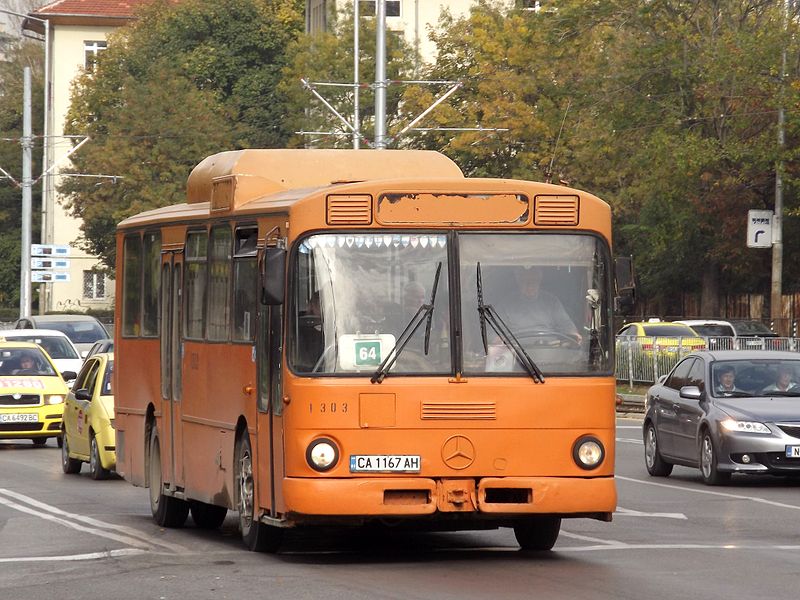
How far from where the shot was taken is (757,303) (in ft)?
207

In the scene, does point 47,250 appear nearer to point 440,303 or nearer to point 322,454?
point 440,303

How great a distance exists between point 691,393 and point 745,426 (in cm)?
90

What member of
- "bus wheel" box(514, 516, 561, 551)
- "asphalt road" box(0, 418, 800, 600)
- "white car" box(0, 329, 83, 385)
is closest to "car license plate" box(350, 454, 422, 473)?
"asphalt road" box(0, 418, 800, 600)

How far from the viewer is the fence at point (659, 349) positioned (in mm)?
42188

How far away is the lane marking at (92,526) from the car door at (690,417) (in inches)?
278

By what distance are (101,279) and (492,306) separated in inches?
3873

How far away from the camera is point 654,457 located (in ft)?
74.3

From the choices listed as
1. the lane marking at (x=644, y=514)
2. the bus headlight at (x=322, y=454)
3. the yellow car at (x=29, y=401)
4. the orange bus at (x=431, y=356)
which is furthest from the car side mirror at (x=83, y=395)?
the bus headlight at (x=322, y=454)

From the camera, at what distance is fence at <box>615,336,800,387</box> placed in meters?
42.2

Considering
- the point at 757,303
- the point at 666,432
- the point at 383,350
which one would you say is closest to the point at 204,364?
the point at 383,350

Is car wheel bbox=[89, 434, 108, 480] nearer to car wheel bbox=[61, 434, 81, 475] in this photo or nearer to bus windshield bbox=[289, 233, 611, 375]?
car wheel bbox=[61, 434, 81, 475]

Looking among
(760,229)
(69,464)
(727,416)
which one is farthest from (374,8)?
(727,416)

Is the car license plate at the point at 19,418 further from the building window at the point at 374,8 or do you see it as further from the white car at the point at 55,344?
the building window at the point at 374,8

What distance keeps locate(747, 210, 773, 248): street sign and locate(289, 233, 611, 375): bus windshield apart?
35.5 meters
